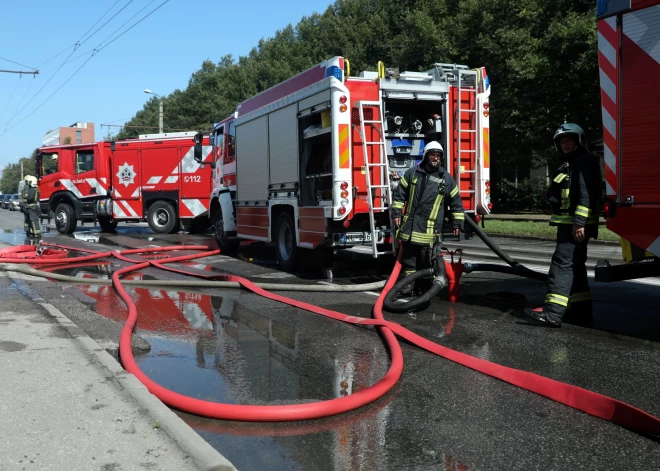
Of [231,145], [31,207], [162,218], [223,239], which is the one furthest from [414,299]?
[162,218]

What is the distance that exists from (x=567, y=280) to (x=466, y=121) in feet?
12.8

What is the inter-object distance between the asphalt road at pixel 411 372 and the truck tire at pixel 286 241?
1956mm

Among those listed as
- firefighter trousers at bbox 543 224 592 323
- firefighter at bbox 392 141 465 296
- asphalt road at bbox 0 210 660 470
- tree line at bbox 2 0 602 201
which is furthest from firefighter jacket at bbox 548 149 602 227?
tree line at bbox 2 0 602 201

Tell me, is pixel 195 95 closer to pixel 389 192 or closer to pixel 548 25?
pixel 548 25

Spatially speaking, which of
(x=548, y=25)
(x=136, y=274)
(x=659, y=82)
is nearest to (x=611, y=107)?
(x=659, y=82)

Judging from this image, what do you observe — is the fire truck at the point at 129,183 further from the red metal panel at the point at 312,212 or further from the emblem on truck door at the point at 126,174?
the red metal panel at the point at 312,212

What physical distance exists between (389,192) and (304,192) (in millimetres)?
1612

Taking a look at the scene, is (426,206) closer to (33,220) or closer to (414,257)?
(414,257)

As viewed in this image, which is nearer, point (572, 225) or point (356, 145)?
point (572, 225)

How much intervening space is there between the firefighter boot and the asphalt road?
0.10 m

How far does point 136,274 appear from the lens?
9961 millimetres

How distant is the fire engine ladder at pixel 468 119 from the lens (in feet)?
29.4

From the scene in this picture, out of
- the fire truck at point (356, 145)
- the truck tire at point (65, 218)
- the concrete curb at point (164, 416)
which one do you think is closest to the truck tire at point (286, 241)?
the fire truck at point (356, 145)

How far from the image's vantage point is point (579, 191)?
570 cm
